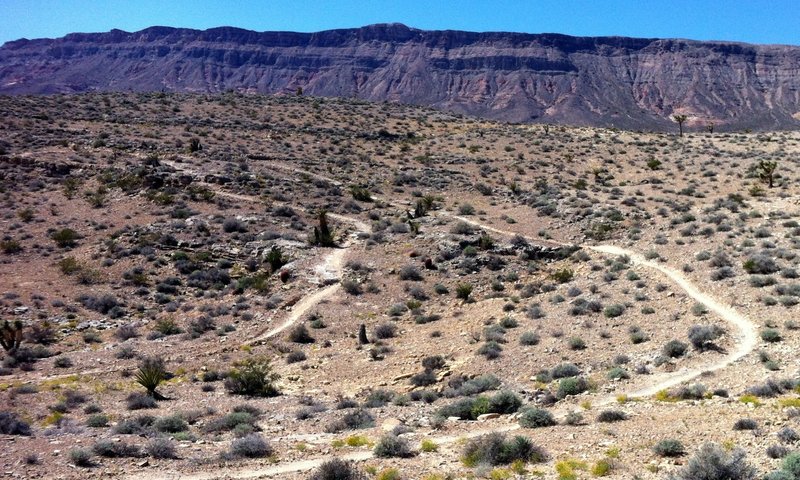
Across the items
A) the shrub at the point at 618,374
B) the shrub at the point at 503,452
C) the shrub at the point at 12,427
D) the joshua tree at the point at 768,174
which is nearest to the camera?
the shrub at the point at 503,452

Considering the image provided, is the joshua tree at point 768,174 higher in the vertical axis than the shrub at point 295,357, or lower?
higher

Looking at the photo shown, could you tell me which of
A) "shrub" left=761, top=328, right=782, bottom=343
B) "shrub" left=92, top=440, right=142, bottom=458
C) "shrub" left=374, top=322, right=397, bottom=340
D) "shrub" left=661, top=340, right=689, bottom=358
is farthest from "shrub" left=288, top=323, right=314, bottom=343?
"shrub" left=761, top=328, right=782, bottom=343

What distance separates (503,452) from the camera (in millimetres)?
10289

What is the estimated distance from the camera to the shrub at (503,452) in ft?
33.6

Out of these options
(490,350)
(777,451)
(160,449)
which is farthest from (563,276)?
(160,449)

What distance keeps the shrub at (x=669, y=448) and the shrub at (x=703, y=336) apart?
267 inches

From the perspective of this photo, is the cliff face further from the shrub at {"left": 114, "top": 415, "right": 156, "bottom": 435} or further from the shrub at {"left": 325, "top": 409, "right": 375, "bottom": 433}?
the shrub at {"left": 114, "top": 415, "right": 156, "bottom": 435}

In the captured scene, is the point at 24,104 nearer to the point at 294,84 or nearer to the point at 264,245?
the point at 264,245

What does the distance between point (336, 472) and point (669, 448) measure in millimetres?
5349

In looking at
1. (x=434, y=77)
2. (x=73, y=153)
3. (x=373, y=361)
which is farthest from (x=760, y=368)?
(x=434, y=77)

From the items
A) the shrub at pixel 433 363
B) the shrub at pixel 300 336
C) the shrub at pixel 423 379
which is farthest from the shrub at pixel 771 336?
the shrub at pixel 300 336

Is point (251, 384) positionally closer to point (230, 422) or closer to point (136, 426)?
point (230, 422)

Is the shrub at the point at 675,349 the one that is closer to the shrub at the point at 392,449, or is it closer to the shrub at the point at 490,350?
the shrub at the point at 490,350

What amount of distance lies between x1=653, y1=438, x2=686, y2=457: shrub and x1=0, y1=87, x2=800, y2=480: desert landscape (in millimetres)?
46
